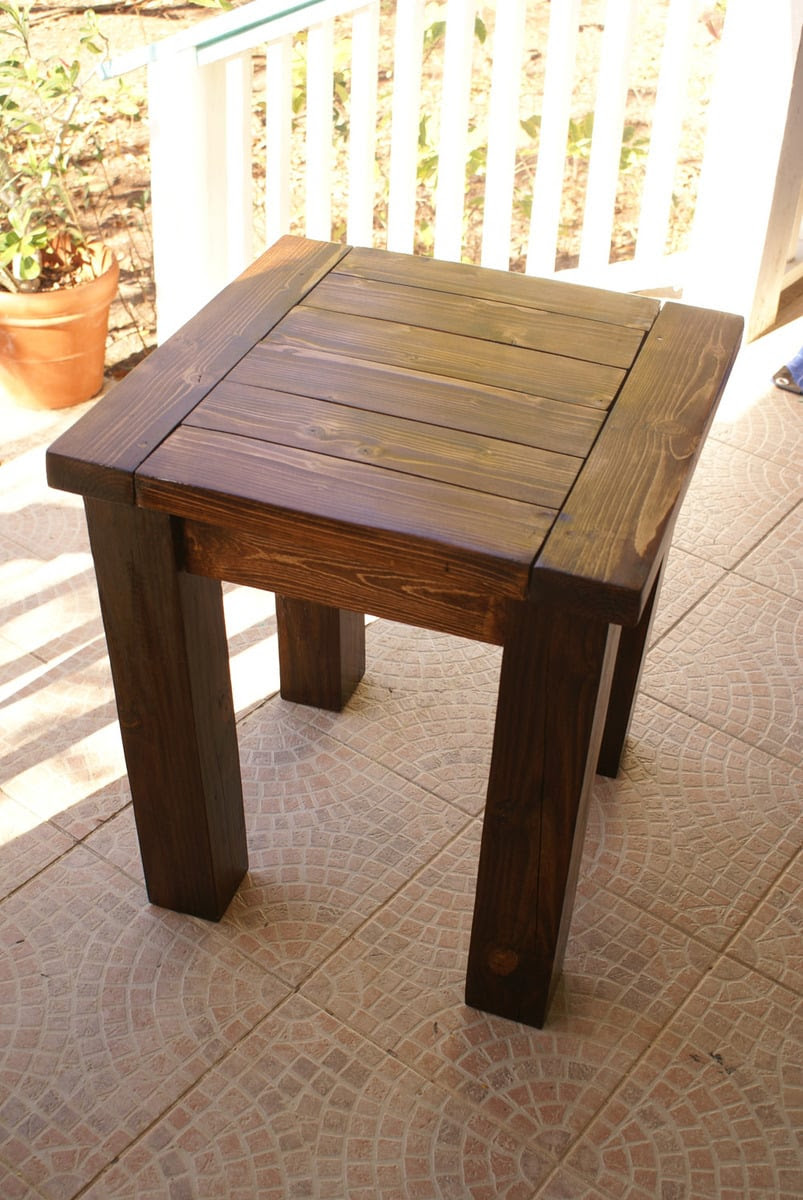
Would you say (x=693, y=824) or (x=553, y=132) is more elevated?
(x=553, y=132)

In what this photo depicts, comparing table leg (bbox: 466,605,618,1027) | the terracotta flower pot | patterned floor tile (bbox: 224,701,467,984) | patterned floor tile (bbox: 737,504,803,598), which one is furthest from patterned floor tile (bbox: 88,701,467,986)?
the terracotta flower pot

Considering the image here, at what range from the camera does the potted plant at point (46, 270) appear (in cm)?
270

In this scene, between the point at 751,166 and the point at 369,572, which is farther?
the point at 751,166

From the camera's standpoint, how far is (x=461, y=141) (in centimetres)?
280

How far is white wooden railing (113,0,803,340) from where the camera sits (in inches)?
97.4

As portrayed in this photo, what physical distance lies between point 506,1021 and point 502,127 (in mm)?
1978

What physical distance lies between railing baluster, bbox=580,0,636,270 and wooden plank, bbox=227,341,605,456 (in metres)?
1.62

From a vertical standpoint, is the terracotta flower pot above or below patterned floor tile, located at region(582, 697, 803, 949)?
above

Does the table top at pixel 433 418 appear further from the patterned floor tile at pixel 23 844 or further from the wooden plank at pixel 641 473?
the patterned floor tile at pixel 23 844

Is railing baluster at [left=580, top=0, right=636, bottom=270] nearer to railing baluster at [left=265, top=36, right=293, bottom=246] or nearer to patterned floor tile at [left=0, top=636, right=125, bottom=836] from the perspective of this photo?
railing baluster at [left=265, top=36, right=293, bottom=246]

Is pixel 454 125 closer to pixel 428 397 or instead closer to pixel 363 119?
pixel 363 119

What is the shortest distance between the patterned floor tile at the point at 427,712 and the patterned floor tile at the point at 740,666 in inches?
12.3

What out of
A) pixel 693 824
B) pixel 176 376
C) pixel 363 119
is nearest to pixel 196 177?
pixel 363 119

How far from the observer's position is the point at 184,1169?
1529 millimetres
